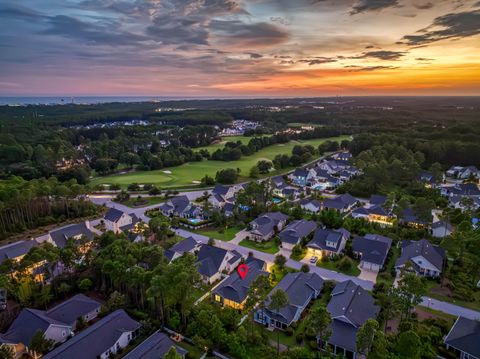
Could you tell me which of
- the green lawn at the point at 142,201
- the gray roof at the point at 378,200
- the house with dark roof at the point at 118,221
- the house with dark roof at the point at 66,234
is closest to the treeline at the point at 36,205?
the green lawn at the point at 142,201

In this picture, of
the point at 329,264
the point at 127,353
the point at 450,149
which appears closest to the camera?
the point at 127,353

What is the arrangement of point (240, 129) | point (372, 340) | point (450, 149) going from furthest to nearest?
point (240, 129)
point (450, 149)
point (372, 340)

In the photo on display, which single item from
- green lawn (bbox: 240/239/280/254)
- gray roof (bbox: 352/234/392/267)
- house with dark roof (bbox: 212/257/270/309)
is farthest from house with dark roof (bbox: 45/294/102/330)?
gray roof (bbox: 352/234/392/267)

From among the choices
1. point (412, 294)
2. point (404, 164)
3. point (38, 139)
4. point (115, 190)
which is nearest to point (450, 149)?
point (404, 164)

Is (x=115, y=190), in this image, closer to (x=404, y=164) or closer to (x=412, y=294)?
(x=412, y=294)

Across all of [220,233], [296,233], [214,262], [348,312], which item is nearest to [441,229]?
[296,233]

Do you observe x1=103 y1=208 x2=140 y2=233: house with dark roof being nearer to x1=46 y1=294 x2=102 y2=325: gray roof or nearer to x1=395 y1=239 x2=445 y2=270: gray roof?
x1=46 y1=294 x2=102 y2=325: gray roof

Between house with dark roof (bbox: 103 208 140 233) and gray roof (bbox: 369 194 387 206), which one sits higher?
house with dark roof (bbox: 103 208 140 233)
